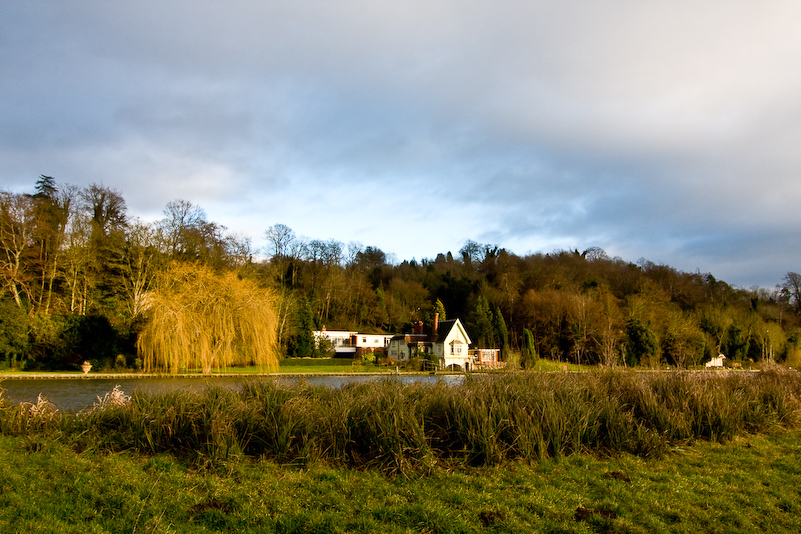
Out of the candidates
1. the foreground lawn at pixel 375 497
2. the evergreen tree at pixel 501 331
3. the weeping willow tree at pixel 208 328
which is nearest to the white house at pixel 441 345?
the evergreen tree at pixel 501 331

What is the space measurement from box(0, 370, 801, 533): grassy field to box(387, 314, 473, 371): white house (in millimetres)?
37771

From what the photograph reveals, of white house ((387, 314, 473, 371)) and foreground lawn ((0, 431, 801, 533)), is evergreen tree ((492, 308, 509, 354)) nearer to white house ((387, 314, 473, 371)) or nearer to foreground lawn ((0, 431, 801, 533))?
white house ((387, 314, 473, 371))

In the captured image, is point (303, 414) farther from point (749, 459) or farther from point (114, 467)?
point (749, 459)

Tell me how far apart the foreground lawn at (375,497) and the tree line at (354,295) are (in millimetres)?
5369

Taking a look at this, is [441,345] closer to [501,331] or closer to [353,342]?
[501,331]

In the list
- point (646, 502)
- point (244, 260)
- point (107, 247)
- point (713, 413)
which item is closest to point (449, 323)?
point (244, 260)

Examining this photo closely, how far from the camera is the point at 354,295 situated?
61.4m

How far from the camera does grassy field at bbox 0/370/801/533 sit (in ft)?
15.5

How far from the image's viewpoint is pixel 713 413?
8945 millimetres

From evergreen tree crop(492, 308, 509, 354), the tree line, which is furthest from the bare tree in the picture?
evergreen tree crop(492, 308, 509, 354)

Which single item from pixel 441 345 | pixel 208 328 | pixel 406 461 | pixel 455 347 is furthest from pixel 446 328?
pixel 406 461

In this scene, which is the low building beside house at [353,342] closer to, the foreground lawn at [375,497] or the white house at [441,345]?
the white house at [441,345]

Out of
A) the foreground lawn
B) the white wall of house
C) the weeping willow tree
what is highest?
the weeping willow tree

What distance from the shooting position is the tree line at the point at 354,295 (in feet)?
106
